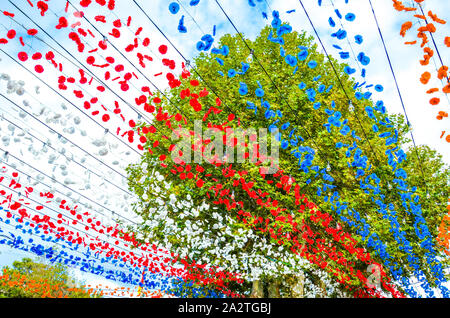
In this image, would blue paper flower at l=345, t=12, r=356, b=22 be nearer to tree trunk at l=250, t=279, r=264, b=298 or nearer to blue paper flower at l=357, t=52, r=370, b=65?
blue paper flower at l=357, t=52, r=370, b=65

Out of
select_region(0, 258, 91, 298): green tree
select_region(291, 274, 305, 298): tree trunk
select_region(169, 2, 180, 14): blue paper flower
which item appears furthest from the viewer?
select_region(0, 258, 91, 298): green tree

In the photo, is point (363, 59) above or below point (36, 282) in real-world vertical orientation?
above

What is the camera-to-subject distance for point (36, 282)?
2106 cm

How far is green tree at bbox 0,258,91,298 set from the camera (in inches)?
700

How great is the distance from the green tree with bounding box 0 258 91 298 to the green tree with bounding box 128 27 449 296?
33.0 feet

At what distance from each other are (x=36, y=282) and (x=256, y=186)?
63.2ft

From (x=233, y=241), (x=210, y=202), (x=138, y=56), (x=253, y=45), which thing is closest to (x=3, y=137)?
(x=138, y=56)

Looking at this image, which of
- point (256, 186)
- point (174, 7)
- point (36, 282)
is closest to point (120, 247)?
point (256, 186)

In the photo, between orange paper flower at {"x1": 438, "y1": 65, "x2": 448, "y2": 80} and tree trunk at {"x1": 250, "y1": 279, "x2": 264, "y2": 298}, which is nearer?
orange paper flower at {"x1": 438, "y1": 65, "x2": 448, "y2": 80}

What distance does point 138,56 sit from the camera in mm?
4414

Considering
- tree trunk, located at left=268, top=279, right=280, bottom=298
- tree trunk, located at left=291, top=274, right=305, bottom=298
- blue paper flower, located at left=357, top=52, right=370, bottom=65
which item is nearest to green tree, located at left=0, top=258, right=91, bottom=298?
tree trunk, located at left=268, top=279, right=280, bottom=298

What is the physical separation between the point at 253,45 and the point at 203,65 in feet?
8.25

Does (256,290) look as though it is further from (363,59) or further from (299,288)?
(363,59)
